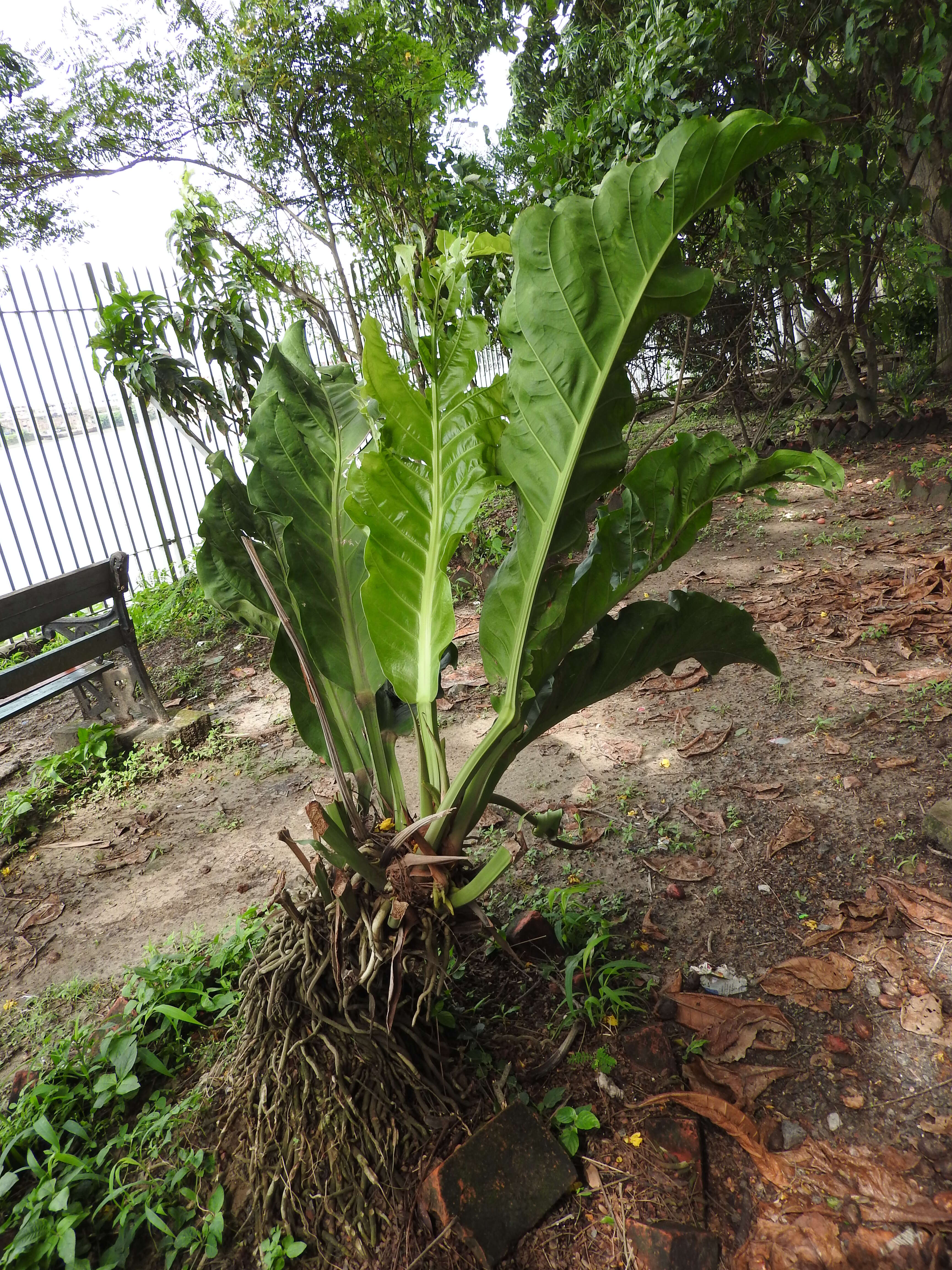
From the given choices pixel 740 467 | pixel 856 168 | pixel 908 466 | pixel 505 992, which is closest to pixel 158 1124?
pixel 505 992

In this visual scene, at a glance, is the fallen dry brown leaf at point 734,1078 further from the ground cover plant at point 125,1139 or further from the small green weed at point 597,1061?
the ground cover plant at point 125,1139

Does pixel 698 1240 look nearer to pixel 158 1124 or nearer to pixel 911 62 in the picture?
pixel 158 1124

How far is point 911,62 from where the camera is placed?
445 centimetres

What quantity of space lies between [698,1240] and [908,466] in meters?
5.47

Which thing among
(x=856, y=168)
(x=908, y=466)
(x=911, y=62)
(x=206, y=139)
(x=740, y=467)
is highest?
(x=206, y=139)

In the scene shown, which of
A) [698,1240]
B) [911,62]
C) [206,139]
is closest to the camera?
[698,1240]

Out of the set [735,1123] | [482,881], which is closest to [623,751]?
[735,1123]

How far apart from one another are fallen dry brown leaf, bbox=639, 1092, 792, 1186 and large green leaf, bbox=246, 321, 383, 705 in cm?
102

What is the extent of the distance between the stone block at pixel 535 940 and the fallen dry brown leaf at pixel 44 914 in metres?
1.80

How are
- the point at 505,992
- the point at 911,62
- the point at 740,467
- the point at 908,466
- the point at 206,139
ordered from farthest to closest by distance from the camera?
the point at 206,139 → the point at 908,466 → the point at 911,62 → the point at 505,992 → the point at 740,467

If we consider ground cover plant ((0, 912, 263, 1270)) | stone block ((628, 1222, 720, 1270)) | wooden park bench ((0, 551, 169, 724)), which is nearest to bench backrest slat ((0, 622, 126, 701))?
wooden park bench ((0, 551, 169, 724))

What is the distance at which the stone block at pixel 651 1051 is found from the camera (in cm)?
156

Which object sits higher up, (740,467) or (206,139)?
(206,139)

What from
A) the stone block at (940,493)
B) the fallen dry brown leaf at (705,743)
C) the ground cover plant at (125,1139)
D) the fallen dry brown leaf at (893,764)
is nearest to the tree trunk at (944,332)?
the stone block at (940,493)
